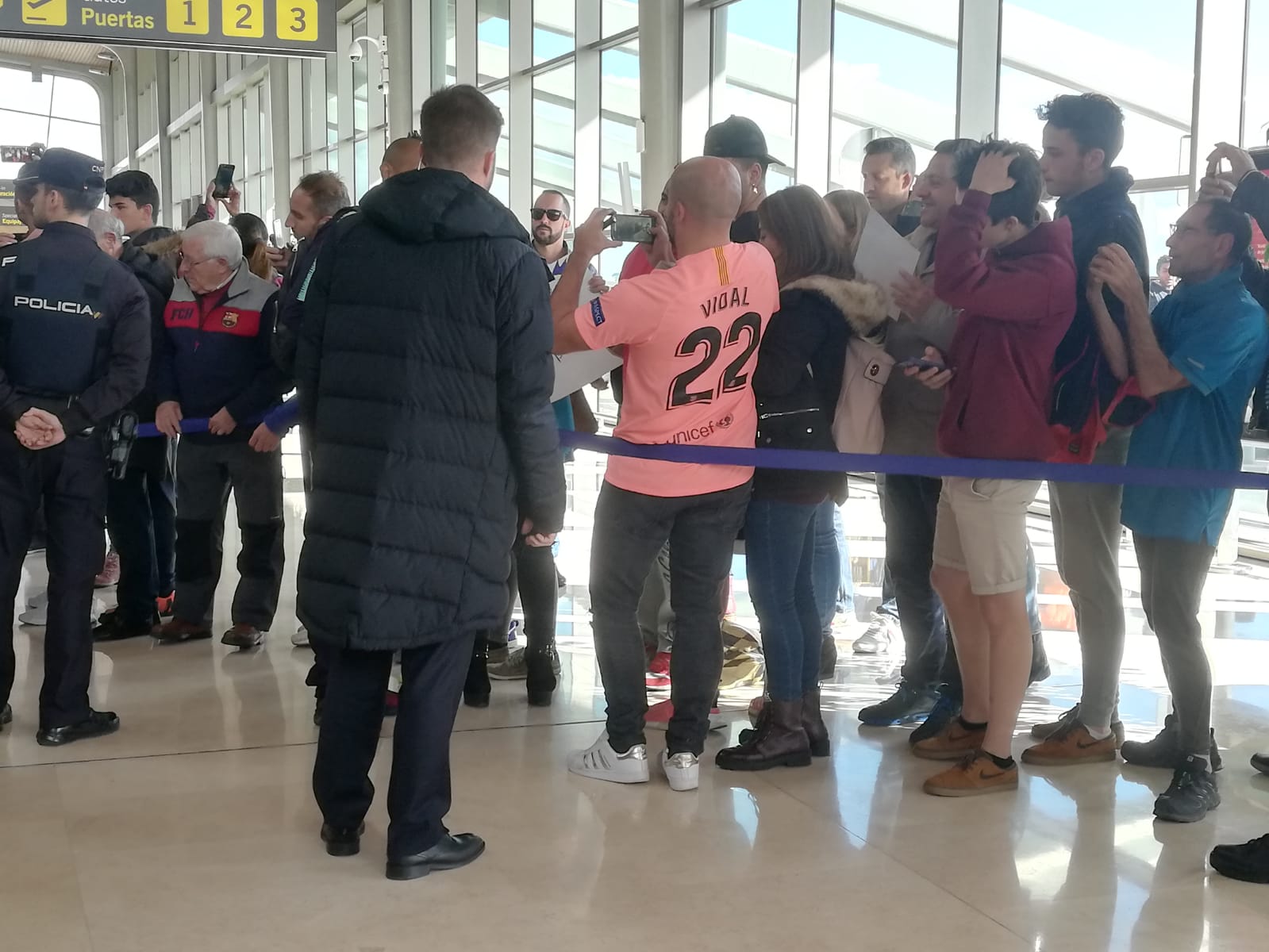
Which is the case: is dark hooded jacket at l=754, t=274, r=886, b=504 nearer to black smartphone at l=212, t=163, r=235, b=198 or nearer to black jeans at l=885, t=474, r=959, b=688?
black jeans at l=885, t=474, r=959, b=688

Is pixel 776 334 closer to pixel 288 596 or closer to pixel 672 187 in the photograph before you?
pixel 672 187

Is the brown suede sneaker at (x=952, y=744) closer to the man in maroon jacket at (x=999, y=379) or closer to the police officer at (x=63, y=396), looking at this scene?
the man in maroon jacket at (x=999, y=379)

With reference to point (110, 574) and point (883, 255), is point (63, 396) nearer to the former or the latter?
point (883, 255)

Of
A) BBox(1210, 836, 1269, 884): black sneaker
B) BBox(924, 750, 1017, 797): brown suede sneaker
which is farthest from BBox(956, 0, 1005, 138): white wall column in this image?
BBox(1210, 836, 1269, 884): black sneaker

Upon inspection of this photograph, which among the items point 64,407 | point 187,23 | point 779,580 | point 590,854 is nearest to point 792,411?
point 779,580

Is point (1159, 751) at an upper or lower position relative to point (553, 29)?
lower

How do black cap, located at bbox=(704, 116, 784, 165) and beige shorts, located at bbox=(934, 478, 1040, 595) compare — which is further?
black cap, located at bbox=(704, 116, 784, 165)

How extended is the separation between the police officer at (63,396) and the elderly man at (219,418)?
3.03ft

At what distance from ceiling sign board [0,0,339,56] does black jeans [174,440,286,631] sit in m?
4.54

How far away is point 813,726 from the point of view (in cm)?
356

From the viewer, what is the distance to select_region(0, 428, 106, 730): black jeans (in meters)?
3.49

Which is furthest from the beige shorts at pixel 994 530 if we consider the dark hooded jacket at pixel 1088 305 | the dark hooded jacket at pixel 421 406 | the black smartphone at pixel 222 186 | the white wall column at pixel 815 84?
the white wall column at pixel 815 84

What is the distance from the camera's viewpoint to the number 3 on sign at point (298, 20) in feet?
27.7

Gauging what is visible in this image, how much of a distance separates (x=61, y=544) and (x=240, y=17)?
5.81 meters
